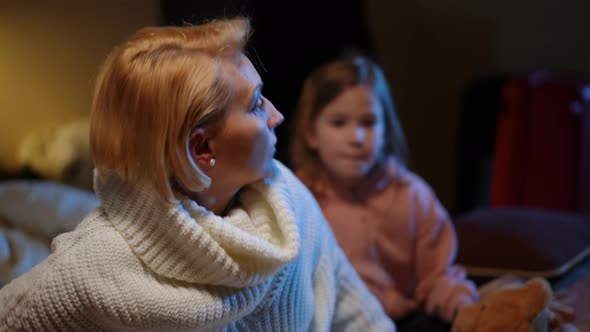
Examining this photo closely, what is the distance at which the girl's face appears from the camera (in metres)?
1.35

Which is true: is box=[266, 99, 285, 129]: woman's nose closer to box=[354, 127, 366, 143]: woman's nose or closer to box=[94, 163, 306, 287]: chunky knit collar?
box=[94, 163, 306, 287]: chunky knit collar

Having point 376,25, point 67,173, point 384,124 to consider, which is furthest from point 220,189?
point 376,25

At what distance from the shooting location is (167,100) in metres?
0.71

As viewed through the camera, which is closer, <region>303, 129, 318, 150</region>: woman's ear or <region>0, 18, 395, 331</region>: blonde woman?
<region>0, 18, 395, 331</region>: blonde woman

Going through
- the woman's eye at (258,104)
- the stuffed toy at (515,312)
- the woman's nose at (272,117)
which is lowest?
the stuffed toy at (515,312)

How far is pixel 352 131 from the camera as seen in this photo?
1.34m

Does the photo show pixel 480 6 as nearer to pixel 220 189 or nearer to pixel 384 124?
pixel 384 124

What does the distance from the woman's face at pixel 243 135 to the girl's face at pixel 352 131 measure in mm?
552

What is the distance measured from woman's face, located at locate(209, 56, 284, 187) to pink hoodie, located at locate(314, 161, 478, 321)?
2.15 ft

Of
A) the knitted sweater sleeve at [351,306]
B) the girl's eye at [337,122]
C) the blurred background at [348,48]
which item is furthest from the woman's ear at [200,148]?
the girl's eye at [337,122]

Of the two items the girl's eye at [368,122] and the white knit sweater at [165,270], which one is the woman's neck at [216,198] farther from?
the girl's eye at [368,122]

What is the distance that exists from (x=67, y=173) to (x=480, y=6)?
1539 mm

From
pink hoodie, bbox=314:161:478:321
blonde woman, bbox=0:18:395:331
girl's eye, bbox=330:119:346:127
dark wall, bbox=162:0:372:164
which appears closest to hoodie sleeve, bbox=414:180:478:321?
pink hoodie, bbox=314:161:478:321

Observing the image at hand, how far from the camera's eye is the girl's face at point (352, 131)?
1348 mm
